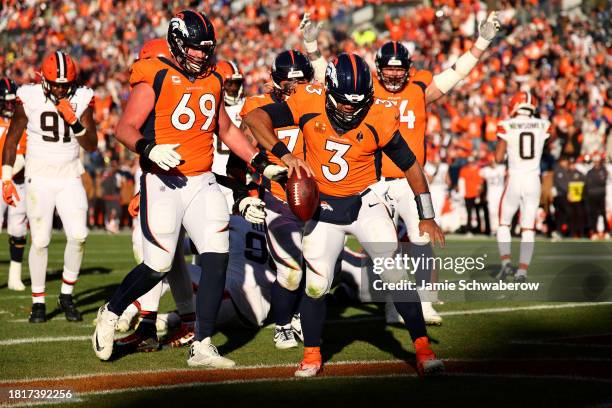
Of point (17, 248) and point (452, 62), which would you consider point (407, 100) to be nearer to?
point (17, 248)

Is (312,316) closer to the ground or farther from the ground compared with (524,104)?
closer to the ground

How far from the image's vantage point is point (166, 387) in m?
5.27

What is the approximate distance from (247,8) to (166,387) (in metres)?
24.7

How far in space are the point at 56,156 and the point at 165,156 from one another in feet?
9.43

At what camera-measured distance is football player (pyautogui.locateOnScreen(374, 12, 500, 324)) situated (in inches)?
302

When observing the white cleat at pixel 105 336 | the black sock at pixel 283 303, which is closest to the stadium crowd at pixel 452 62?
the black sock at pixel 283 303

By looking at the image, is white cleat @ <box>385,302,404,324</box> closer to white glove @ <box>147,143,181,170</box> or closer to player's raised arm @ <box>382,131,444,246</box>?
player's raised arm @ <box>382,131,444,246</box>

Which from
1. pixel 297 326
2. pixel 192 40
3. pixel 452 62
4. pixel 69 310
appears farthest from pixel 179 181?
pixel 452 62

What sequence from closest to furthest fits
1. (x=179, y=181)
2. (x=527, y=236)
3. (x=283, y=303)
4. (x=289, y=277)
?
(x=179, y=181), (x=289, y=277), (x=283, y=303), (x=527, y=236)

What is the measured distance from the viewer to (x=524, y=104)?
37.0 feet

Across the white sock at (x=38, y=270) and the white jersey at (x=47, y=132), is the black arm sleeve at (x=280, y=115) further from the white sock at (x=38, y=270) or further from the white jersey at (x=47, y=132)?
Answer: the white sock at (x=38, y=270)

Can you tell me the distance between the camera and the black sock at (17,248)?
1032cm

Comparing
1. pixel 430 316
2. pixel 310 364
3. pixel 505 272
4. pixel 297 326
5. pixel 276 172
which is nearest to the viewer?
pixel 310 364

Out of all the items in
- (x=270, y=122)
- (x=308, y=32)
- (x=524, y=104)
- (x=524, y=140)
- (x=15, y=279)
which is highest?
(x=308, y=32)
